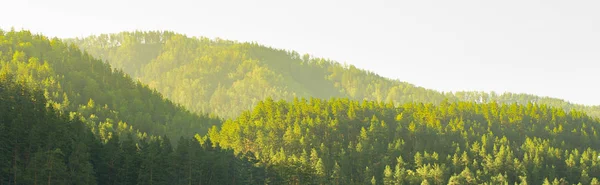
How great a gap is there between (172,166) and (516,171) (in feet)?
349

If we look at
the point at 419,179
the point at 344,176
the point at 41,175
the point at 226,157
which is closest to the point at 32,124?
the point at 41,175

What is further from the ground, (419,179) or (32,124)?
(32,124)

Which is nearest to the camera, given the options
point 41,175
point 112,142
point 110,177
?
point 41,175

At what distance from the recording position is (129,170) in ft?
401

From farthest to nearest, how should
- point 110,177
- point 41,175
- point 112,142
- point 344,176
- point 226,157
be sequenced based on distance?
point 344,176
point 226,157
point 112,142
point 110,177
point 41,175

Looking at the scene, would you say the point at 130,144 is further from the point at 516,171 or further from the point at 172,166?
the point at 516,171

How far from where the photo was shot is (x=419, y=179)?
190 meters

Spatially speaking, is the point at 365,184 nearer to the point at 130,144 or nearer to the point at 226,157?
the point at 226,157

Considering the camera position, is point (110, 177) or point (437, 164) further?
point (437, 164)

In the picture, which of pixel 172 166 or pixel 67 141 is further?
pixel 172 166

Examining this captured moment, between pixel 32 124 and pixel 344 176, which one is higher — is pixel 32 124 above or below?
above

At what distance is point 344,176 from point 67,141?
8369cm

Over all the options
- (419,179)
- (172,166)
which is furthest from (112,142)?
(419,179)

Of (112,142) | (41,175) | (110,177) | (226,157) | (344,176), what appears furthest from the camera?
(344,176)
